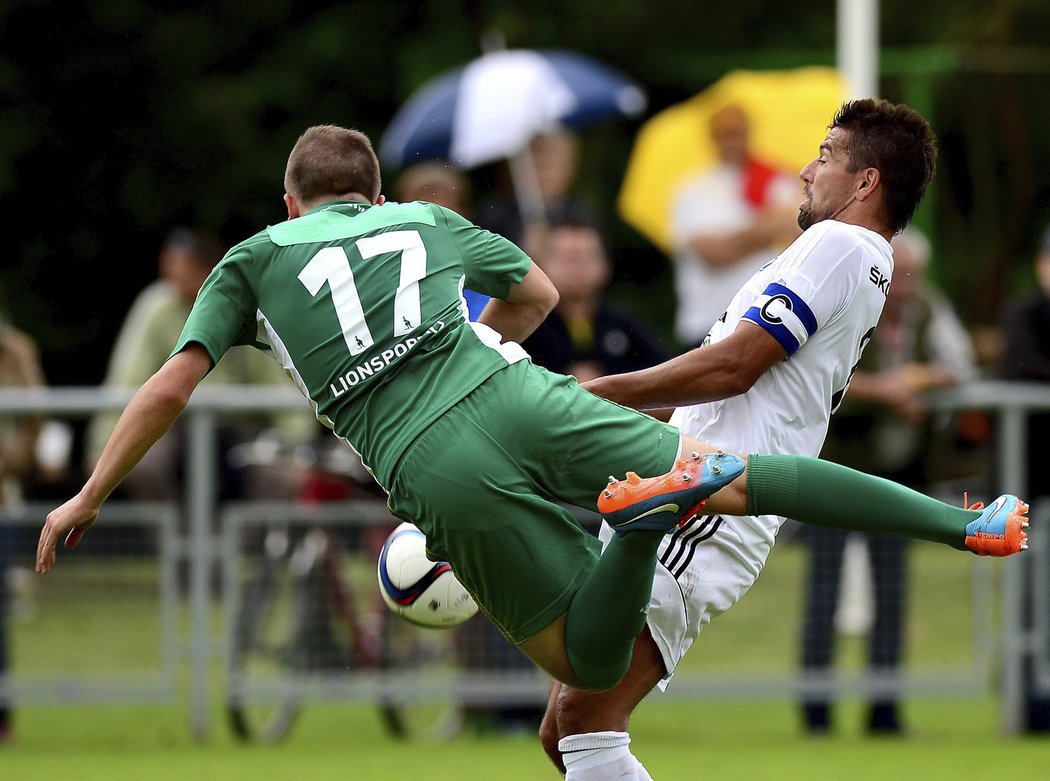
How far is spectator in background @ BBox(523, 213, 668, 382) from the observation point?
8.87m

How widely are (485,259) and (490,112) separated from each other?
6.20 m

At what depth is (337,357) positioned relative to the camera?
5.13 meters

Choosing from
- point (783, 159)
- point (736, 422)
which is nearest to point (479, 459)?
point (736, 422)

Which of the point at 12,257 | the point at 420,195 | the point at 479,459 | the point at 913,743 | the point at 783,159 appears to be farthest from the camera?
the point at 12,257

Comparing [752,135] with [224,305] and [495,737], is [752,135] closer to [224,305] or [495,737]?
[495,737]

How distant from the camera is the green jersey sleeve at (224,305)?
16.7 feet

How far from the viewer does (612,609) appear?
510 cm

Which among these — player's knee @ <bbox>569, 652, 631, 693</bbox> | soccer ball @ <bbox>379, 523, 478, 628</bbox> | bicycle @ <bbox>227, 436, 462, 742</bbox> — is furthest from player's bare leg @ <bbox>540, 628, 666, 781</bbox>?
bicycle @ <bbox>227, 436, 462, 742</bbox>

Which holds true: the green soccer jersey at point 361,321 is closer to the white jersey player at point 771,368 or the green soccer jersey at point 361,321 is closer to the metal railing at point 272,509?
the white jersey player at point 771,368

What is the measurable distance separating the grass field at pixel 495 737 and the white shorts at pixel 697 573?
296 cm

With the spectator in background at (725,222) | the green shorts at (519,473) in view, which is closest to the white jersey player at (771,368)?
the green shorts at (519,473)

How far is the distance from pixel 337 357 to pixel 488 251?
0.57 meters

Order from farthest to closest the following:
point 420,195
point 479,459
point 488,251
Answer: point 420,195, point 488,251, point 479,459

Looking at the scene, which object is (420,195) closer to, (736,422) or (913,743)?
(736,422)
